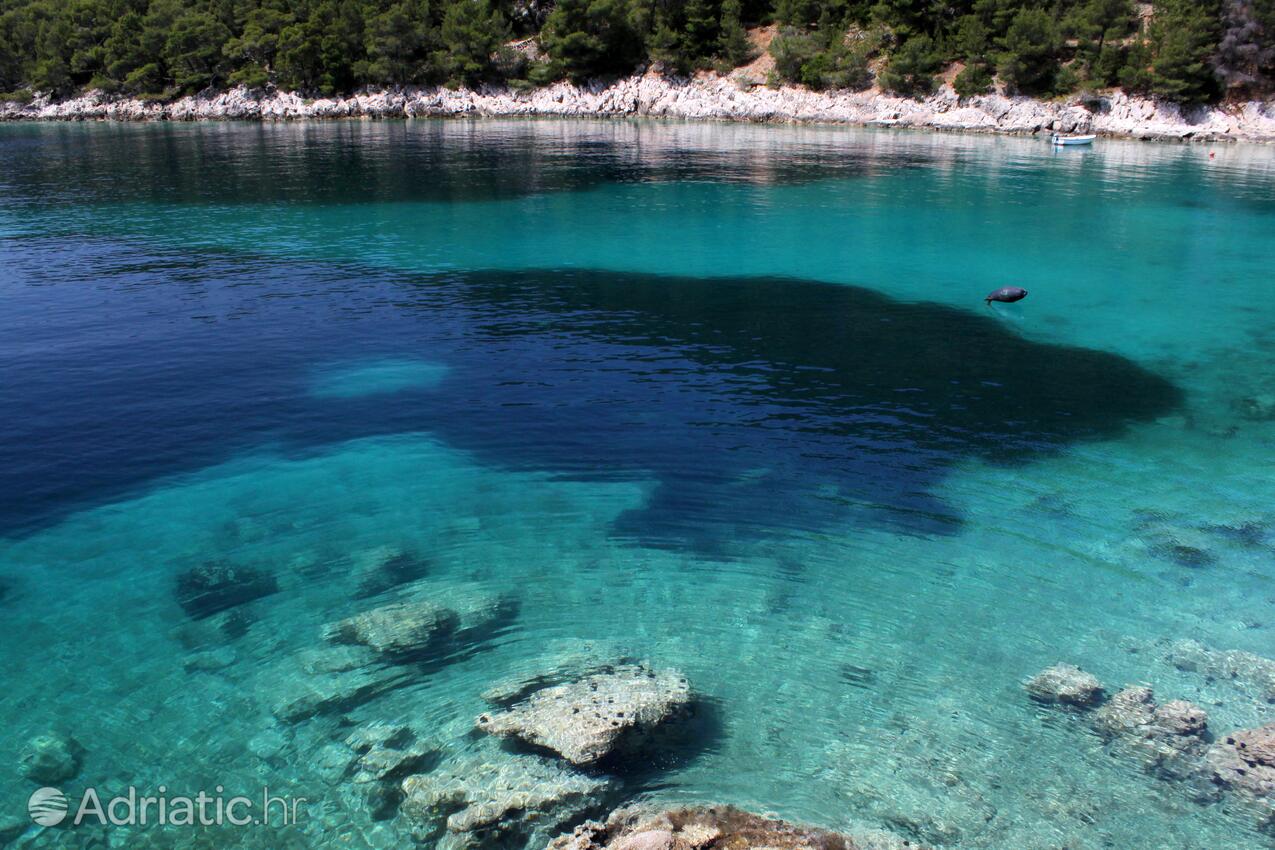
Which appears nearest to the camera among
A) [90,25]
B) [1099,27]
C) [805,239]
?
[805,239]

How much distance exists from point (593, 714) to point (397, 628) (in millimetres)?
3964

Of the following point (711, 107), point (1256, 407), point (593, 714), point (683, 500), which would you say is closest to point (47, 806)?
point (593, 714)

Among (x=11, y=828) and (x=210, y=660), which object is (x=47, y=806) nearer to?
(x=11, y=828)

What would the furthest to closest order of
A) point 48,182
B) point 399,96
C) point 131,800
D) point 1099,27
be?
point 399,96
point 1099,27
point 48,182
point 131,800

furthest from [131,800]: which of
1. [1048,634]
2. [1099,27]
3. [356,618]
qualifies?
[1099,27]

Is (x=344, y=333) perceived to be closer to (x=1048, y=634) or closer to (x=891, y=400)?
(x=891, y=400)

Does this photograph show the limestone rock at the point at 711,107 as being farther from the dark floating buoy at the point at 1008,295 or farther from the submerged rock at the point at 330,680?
the submerged rock at the point at 330,680

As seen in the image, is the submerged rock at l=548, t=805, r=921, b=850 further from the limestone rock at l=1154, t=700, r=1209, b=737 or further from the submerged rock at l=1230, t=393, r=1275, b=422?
the submerged rock at l=1230, t=393, r=1275, b=422

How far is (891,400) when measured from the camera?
21875 mm

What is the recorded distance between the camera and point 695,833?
911cm

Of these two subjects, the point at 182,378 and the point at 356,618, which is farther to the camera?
the point at 182,378

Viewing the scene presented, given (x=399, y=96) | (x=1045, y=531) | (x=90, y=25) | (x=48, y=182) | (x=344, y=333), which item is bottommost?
(x=1045, y=531)

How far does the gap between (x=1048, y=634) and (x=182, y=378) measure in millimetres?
22003

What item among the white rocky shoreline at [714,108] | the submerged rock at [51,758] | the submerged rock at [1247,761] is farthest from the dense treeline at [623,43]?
the submerged rock at [51,758]
